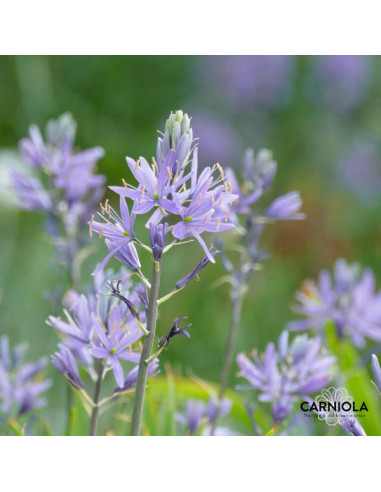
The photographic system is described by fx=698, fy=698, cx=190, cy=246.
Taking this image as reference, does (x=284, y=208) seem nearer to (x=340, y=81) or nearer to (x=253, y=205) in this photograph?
(x=253, y=205)

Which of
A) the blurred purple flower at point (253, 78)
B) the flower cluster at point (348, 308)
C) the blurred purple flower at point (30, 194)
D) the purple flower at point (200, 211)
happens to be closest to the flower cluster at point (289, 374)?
the flower cluster at point (348, 308)

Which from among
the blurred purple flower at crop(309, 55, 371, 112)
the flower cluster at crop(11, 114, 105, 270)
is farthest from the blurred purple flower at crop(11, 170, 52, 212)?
the blurred purple flower at crop(309, 55, 371, 112)

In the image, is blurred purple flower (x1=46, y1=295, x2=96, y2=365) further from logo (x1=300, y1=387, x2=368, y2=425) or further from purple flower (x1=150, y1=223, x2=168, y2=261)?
logo (x1=300, y1=387, x2=368, y2=425)

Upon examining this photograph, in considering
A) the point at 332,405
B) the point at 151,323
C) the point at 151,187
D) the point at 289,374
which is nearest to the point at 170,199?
the point at 151,187

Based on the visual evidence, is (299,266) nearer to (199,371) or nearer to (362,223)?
(362,223)

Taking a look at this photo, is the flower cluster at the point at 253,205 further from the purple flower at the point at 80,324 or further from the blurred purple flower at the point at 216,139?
the blurred purple flower at the point at 216,139
